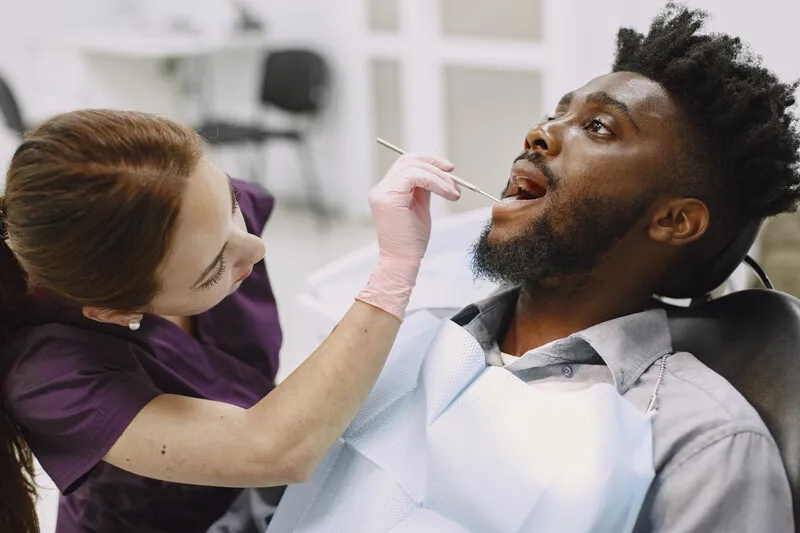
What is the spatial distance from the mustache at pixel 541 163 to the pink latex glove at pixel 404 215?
0.41 feet

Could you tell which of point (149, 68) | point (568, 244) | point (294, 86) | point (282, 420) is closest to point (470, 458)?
point (282, 420)

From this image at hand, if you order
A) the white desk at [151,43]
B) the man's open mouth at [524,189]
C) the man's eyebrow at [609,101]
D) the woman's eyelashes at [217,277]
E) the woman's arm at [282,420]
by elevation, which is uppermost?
the man's eyebrow at [609,101]

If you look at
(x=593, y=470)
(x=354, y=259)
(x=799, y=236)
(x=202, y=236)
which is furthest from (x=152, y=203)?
(x=799, y=236)

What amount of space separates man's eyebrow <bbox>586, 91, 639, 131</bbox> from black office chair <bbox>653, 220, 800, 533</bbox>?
0.71ft

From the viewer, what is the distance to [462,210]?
13.3 feet

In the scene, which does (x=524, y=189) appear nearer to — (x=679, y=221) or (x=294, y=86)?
(x=679, y=221)

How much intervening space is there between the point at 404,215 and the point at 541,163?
0.71 feet

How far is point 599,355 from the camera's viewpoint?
1.14 m

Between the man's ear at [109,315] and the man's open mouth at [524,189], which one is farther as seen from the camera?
the man's open mouth at [524,189]

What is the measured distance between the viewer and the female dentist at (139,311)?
95cm

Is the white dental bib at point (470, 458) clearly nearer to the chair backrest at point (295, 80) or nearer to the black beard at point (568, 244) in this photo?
the black beard at point (568, 244)

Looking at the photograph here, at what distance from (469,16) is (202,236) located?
310 cm

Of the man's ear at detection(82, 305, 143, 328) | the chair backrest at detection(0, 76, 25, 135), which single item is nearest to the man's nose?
the man's ear at detection(82, 305, 143, 328)

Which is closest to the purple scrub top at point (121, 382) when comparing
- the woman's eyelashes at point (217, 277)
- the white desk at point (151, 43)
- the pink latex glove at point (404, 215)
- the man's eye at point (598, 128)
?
the woman's eyelashes at point (217, 277)
